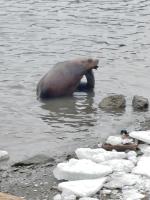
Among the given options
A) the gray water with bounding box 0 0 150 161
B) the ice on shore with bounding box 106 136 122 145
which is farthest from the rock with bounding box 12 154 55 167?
the ice on shore with bounding box 106 136 122 145

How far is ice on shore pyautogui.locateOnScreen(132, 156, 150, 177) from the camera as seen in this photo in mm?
6599

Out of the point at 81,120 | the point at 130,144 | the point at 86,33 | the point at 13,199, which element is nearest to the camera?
the point at 13,199

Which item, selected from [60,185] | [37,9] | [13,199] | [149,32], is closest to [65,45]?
[149,32]

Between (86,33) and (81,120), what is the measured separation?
724 centimetres

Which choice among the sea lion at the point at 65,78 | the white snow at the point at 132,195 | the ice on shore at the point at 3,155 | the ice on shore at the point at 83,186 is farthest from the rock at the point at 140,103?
the white snow at the point at 132,195

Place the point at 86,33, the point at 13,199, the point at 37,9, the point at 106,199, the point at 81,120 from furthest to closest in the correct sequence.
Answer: the point at 37,9
the point at 86,33
the point at 81,120
the point at 106,199
the point at 13,199

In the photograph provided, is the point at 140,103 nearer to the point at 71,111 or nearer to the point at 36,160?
the point at 71,111

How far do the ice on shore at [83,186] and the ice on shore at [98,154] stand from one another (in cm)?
67

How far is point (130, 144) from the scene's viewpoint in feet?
25.2

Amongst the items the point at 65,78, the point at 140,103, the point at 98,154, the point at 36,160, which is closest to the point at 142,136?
the point at 98,154

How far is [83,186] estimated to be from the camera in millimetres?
6234

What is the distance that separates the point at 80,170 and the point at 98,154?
0.68 meters

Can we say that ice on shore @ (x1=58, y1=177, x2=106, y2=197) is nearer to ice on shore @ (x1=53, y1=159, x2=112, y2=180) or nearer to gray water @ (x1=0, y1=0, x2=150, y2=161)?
ice on shore @ (x1=53, y1=159, x2=112, y2=180)

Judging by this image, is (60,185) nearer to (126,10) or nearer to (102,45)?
(102,45)
